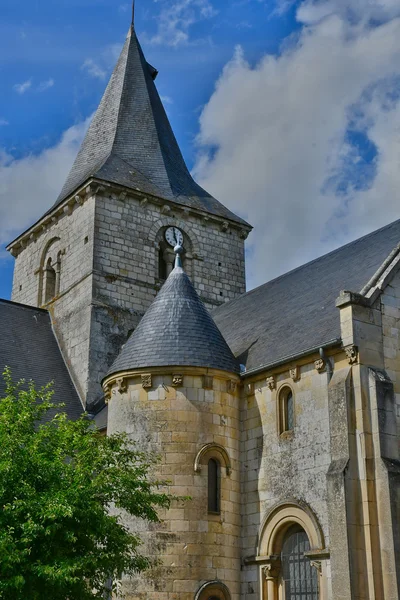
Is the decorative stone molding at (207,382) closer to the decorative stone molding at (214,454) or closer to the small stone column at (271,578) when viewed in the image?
the decorative stone molding at (214,454)

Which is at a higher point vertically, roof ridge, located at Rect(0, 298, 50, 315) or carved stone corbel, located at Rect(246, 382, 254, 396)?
roof ridge, located at Rect(0, 298, 50, 315)

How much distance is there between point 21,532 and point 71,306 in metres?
15.6

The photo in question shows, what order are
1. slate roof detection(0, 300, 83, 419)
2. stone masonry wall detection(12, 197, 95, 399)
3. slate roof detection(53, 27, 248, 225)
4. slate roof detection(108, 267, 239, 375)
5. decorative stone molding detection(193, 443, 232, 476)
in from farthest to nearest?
slate roof detection(53, 27, 248, 225)
stone masonry wall detection(12, 197, 95, 399)
slate roof detection(0, 300, 83, 419)
slate roof detection(108, 267, 239, 375)
decorative stone molding detection(193, 443, 232, 476)

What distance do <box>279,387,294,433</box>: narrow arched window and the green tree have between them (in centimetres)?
363

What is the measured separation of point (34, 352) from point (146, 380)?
8937 mm

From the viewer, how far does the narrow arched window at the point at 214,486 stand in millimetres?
18734

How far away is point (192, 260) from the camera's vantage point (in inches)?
1216

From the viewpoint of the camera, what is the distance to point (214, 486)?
19.0 m

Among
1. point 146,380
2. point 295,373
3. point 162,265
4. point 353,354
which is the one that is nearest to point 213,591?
point 146,380

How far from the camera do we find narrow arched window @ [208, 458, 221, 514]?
61.5ft

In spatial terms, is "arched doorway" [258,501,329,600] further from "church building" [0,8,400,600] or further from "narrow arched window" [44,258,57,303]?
"narrow arched window" [44,258,57,303]

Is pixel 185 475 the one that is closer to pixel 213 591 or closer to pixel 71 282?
pixel 213 591

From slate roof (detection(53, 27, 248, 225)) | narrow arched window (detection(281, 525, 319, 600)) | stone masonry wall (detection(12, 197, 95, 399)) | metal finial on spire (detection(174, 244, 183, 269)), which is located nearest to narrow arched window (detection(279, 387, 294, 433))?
narrow arched window (detection(281, 525, 319, 600))

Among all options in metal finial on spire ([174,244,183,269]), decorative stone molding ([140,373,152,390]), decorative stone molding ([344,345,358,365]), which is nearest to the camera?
decorative stone molding ([344,345,358,365])
